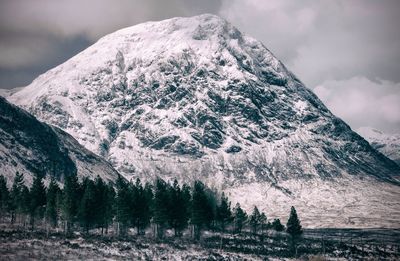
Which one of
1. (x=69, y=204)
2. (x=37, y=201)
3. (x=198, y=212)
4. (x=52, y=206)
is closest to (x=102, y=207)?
(x=69, y=204)

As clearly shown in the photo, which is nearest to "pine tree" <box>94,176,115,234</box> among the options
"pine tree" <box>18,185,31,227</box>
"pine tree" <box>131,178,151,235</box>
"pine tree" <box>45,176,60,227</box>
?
"pine tree" <box>131,178,151,235</box>

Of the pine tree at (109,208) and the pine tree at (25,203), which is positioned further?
the pine tree at (25,203)

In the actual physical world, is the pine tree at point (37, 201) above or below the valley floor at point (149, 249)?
above

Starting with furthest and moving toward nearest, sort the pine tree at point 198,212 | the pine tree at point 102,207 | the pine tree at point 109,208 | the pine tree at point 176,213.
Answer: the pine tree at point 198,212, the pine tree at point 176,213, the pine tree at point 109,208, the pine tree at point 102,207

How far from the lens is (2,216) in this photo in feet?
522

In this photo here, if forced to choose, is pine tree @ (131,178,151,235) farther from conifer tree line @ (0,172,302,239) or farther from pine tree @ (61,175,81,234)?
pine tree @ (61,175,81,234)

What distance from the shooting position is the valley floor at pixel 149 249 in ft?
325

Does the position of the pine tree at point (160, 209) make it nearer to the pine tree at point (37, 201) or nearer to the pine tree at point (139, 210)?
the pine tree at point (139, 210)

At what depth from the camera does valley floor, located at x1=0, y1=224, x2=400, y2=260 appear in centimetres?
9919

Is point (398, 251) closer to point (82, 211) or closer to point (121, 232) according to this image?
point (121, 232)

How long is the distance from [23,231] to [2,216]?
44443mm

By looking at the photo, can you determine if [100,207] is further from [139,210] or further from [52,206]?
[52,206]

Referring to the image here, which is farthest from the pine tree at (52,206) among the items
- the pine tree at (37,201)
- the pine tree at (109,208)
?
the pine tree at (109,208)

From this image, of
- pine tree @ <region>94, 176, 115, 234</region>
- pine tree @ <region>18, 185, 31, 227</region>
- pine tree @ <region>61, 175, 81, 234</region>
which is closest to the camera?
pine tree @ <region>61, 175, 81, 234</region>
